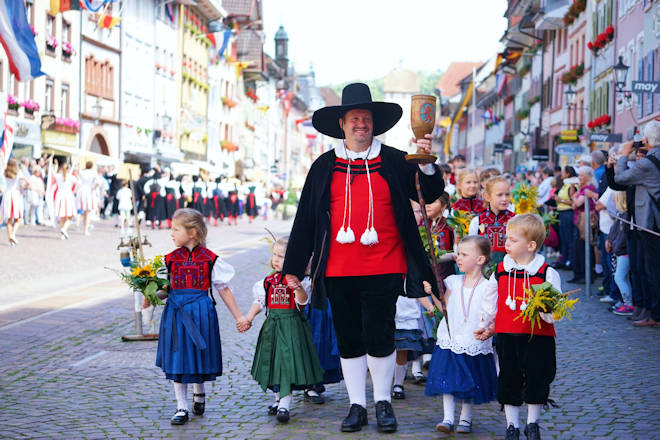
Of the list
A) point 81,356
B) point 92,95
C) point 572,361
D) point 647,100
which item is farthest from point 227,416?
point 92,95

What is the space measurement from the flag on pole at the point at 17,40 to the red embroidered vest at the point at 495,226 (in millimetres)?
9308

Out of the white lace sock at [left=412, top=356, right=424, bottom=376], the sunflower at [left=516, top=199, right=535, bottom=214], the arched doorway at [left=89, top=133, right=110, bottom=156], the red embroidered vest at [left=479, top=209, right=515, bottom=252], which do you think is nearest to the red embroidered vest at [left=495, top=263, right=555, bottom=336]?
the white lace sock at [left=412, top=356, right=424, bottom=376]

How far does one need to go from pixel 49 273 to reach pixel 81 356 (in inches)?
317

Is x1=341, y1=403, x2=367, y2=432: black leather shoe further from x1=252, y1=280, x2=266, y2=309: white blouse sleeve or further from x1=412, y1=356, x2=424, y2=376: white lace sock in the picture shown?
x1=412, y1=356, x2=424, y2=376: white lace sock

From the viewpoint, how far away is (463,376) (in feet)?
21.5

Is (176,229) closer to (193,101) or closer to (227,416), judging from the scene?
(227,416)

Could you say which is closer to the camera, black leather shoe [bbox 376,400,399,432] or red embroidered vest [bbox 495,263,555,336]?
red embroidered vest [bbox 495,263,555,336]

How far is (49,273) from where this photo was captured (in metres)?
17.1

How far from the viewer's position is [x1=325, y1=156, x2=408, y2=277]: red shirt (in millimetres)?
6508

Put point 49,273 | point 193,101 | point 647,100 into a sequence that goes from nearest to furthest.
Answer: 1. point 49,273
2. point 647,100
3. point 193,101

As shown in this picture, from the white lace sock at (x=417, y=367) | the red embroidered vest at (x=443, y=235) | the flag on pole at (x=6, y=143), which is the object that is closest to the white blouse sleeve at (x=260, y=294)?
the white lace sock at (x=417, y=367)

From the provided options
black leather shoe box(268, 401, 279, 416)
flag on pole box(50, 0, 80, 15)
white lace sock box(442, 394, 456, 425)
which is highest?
flag on pole box(50, 0, 80, 15)

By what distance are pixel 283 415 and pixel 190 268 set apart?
3.57 feet

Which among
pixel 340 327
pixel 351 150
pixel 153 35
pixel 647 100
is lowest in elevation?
pixel 340 327
